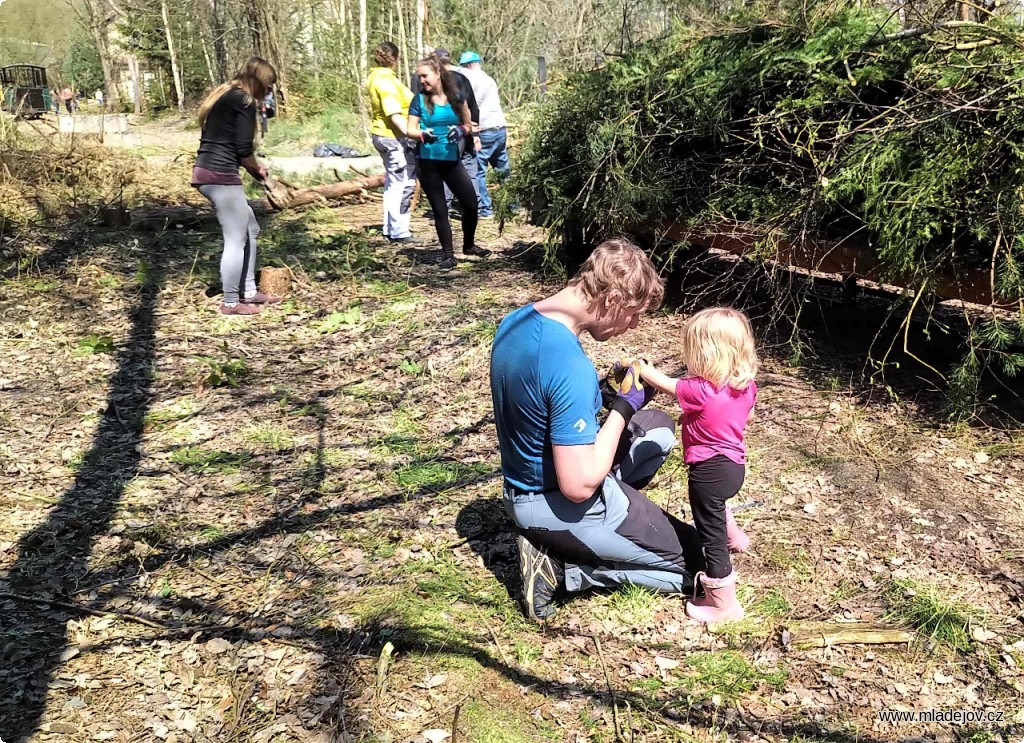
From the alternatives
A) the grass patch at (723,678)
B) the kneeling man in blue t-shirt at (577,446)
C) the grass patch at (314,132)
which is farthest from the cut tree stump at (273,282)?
the grass patch at (314,132)

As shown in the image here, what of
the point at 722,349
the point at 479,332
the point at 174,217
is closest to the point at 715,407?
the point at 722,349

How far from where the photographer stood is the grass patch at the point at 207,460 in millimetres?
3918

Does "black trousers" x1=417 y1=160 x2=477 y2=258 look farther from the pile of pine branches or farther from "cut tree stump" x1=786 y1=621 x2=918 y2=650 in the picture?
"cut tree stump" x1=786 y1=621 x2=918 y2=650

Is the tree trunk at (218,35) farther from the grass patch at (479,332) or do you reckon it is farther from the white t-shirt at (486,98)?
the grass patch at (479,332)

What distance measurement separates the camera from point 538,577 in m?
2.71

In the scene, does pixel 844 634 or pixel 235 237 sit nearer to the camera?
pixel 844 634

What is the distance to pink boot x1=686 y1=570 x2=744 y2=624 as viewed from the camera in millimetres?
2682

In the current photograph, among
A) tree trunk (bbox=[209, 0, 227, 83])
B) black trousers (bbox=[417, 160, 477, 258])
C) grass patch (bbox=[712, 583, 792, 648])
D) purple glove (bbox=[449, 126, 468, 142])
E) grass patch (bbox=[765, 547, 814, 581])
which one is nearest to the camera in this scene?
grass patch (bbox=[712, 583, 792, 648])

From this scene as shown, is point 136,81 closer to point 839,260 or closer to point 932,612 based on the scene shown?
point 839,260

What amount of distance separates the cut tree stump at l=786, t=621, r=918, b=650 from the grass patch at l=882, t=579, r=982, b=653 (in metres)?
0.07

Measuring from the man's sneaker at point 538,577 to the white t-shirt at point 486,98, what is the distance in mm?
6485

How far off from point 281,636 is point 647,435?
151 cm

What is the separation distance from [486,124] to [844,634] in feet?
22.9

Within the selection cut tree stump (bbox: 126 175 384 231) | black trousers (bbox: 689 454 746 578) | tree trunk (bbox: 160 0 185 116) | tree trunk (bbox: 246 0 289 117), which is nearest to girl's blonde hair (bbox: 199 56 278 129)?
cut tree stump (bbox: 126 175 384 231)
